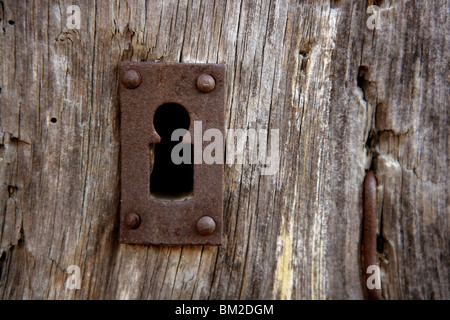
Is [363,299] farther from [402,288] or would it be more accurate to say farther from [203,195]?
[203,195]

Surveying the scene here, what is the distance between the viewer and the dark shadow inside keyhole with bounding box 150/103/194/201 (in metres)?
0.75

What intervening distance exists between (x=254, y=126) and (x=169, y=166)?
225 millimetres

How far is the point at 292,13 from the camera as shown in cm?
71

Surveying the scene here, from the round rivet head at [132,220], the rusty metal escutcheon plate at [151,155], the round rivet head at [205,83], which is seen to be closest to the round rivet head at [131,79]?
the rusty metal escutcheon plate at [151,155]

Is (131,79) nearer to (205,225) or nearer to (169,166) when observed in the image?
(169,166)

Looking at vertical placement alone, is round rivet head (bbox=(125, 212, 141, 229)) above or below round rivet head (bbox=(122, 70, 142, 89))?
below

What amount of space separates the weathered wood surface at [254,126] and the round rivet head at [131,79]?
0.14 feet

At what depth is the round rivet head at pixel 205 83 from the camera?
2.25ft

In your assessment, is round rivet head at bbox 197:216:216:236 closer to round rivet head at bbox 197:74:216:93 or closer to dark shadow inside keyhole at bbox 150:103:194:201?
dark shadow inside keyhole at bbox 150:103:194:201

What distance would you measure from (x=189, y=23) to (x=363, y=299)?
29.0 inches

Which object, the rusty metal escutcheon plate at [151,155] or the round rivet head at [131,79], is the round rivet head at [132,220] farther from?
the round rivet head at [131,79]

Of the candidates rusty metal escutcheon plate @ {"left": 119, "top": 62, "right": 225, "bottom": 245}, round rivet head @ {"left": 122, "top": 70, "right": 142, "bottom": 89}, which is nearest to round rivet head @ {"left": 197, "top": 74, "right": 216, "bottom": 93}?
rusty metal escutcheon plate @ {"left": 119, "top": 62, "right": 225, "bottom": 245}

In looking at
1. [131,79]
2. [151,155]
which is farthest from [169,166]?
[131,79]
